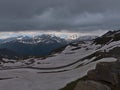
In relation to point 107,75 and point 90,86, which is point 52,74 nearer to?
point 107,75

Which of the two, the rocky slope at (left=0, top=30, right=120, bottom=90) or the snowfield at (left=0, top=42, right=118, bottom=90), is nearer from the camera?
the snowfield at (left=0, top=42, right=118, bottom=90)

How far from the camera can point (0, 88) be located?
68.4 metres

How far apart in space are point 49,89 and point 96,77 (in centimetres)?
3507

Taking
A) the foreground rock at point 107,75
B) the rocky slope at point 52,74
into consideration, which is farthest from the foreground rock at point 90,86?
the foreground rock at point 107,75

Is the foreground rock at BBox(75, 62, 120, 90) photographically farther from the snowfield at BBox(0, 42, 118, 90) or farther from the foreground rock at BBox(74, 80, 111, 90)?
the snowfield at BBox(0, 42, 118, 90)

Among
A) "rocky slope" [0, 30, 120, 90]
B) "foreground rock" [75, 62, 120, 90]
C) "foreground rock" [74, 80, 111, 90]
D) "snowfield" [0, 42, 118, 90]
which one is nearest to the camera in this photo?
"foreground rock" [74, 80, 111, 90]

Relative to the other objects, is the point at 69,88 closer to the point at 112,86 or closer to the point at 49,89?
the point at 49,89

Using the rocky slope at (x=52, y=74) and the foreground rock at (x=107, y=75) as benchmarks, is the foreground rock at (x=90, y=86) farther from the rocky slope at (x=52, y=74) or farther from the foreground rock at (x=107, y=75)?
the foreground rock at (x=107, y=75)

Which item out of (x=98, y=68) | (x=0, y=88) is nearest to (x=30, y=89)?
(x=0, y=88)

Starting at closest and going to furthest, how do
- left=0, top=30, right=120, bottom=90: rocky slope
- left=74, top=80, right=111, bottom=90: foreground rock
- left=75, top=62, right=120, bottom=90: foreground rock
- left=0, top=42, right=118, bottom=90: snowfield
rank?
1. left=74, top=80, right=111, bottom=90: foreground rock
2. left=75, top=62, right=120, bottom=90: foreground rock
3. left=0, top=42, right=118, bottom=90: snowfield
4. left=0, top=30, right=120, bottom=90: rocky slope

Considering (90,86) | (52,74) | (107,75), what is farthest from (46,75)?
(90,86)

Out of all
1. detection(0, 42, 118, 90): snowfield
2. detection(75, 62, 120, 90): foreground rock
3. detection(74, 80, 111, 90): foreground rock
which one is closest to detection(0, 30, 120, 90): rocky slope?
detection(0, 42, 118, 90): snowfield

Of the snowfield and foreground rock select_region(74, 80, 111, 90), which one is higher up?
foreground rock select_region(74, 80, 111, 90)

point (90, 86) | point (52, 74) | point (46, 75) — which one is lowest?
point (46, 75)
